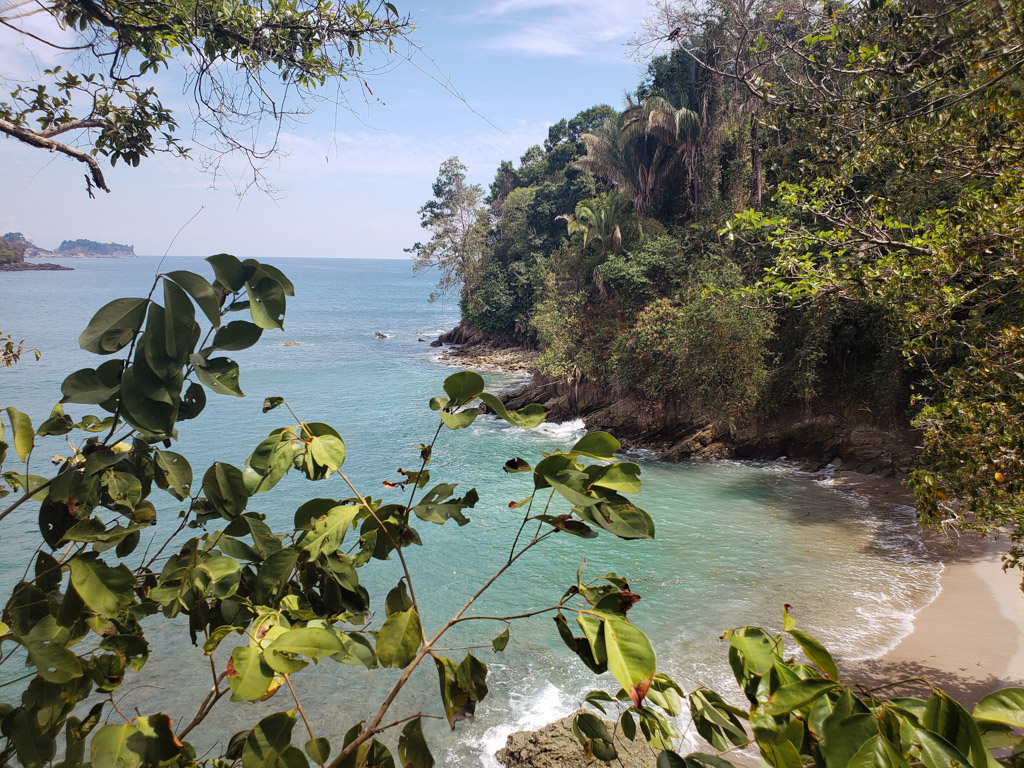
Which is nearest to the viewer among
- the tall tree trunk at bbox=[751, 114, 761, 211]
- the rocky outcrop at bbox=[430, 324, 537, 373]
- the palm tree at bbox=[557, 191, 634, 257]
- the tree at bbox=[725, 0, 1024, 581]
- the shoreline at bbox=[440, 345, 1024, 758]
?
the tree at bbox=[725, 0, 1024, 581]

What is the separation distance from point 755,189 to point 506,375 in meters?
13.6

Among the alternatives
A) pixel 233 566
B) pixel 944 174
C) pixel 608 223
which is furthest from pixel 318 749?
pixel 608 223

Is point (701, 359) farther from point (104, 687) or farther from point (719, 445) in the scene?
point (104, 687)

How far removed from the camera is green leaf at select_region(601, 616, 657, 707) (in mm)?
883

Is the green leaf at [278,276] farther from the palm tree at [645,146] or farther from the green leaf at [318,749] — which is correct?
Result: the palm tree at [645,146]

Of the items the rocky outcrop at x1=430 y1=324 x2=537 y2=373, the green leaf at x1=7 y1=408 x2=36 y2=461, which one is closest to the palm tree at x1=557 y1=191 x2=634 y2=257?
the rocky outcrop at x1=430 y1=324 x2=537 y2=373

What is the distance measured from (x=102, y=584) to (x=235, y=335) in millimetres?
Result: 548

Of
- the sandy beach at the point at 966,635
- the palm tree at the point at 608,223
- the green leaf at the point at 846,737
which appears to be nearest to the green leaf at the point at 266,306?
the green leaf at the point at 846,737

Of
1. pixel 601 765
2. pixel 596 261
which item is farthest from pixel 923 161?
pixel 596 261

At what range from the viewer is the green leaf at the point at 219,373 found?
3.86 ft

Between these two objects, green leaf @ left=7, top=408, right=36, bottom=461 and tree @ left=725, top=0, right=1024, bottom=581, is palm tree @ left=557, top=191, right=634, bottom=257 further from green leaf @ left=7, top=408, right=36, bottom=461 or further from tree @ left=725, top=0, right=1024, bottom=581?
green leaf @ left=7, top=408, right=36, bottom=461

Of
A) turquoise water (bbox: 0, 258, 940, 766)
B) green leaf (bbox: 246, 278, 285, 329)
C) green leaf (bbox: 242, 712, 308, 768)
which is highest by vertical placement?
green leaf (bbox: 246, 278, 285, 329)

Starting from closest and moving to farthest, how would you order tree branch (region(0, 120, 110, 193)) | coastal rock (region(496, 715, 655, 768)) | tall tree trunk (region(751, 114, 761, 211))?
tree branch (region(0, 120, 110, 193))
coastal rock (region(496, 715, 655, 768))
tall tree trunk (region(751, 114, 761, 211))

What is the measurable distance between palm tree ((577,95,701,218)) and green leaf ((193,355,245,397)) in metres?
21.5
